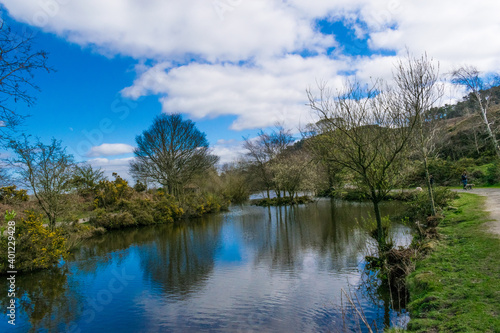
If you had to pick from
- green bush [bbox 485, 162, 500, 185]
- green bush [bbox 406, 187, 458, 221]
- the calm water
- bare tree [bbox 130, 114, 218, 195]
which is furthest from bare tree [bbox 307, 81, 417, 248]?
bare tree [bbox 130, 114, 218, 195]

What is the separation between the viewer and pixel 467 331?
4.27 m

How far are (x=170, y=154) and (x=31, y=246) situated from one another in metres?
20.2

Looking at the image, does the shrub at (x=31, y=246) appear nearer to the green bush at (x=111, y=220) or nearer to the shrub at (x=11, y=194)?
the green bush at (x=111, y=220)

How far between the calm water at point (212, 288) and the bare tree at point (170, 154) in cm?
1544

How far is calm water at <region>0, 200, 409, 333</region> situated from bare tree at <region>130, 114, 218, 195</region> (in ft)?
50.7

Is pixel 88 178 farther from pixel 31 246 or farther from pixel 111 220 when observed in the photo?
pixel 31 246

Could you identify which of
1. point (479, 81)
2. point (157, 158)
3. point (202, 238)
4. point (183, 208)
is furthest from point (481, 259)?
point (157, 158)

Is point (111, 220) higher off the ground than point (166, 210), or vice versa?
point (166, 210)

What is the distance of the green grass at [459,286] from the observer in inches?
182

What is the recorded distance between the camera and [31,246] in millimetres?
11500

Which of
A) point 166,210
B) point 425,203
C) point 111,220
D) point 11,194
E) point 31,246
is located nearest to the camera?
point 31,246

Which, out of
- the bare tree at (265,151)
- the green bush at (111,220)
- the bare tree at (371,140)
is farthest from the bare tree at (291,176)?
the bare tree at (371,140)

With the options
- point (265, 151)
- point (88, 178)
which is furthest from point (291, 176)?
point (88, 178)

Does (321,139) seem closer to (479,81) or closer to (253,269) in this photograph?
(253,269)
